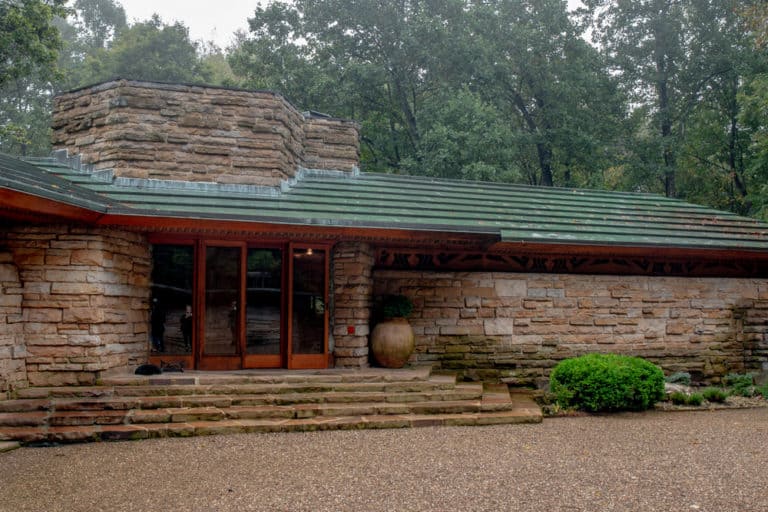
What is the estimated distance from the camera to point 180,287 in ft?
27.6

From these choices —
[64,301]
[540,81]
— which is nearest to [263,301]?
[64,301]

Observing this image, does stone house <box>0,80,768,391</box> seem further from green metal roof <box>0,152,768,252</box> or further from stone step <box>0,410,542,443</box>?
stone step <box>0,410,542,443</box>

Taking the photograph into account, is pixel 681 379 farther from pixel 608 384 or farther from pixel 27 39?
pixel 27 39

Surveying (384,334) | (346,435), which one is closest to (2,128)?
(384,334)

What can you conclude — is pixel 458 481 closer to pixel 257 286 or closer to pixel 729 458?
pixel 729 458

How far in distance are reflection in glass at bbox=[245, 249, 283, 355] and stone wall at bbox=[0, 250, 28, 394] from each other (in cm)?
285

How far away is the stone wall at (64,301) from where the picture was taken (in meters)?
7.09

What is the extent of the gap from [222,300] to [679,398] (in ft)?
22.6

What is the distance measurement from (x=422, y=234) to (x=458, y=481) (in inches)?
169

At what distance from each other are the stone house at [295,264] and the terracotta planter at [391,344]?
25cm

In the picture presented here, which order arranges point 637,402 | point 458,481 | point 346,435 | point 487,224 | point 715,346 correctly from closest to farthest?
point 458,481
point 346,435
point 637,402
point 487,224
point 715,346

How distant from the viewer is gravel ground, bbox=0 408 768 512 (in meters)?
4.31

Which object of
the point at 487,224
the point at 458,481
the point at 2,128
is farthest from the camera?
the point at 2,128

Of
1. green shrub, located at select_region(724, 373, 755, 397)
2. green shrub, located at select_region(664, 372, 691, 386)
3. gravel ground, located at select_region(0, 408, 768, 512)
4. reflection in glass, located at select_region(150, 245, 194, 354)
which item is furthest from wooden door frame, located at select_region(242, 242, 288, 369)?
green shrub, located at select_region(724, 373, 755, 397)
